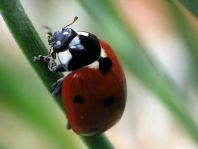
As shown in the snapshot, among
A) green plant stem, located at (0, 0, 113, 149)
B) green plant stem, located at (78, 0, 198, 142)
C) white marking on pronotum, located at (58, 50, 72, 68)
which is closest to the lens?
green plant stem, located at (0, 0, 113, 149)

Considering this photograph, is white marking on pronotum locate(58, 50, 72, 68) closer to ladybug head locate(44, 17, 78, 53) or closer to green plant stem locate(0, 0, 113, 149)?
ladybug head locate(44, 17, 78, 53)

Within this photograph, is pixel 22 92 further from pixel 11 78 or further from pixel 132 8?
→ pixel 132 8

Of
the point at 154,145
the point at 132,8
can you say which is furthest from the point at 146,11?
the point at 154,145

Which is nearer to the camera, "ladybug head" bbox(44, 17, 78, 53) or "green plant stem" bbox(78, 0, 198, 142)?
"green plant stem" bbox(78, 0, 198, 142)

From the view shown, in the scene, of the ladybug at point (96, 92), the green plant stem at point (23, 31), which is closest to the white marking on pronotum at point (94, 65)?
the ladybug at point (96, 92)

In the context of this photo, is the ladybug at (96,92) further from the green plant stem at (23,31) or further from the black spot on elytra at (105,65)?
the green plant stem at (23,31)

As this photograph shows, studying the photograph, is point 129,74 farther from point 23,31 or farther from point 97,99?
point 23,31

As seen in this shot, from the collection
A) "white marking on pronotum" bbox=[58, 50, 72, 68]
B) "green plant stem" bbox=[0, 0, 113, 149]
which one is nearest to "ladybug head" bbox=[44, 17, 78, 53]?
"white marking on pronotum" bbox=[58, 50, 72, 68]
